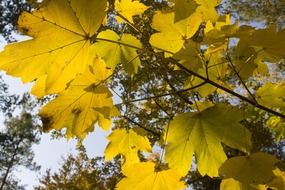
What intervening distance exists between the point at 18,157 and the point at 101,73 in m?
26.9

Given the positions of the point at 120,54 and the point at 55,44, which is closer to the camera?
the point at 55,44

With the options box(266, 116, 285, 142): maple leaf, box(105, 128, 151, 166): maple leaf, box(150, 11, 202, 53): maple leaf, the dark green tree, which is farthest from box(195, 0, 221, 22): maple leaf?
the dark green tree

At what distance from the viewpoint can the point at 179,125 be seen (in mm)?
1274

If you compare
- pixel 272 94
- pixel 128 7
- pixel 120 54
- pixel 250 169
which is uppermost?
pixel 128 7

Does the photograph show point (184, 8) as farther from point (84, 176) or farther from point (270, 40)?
point (84, 176)

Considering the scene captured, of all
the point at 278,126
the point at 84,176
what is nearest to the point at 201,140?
the point at 278,126

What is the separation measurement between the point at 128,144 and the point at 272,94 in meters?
0.67

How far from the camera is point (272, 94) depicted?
5.37ft

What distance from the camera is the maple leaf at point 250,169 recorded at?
1181mm

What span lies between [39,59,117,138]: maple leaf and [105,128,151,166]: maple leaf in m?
0.41

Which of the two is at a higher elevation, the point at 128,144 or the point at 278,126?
the point at 278,126

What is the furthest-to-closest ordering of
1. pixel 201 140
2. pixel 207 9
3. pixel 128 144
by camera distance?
pixel 128 144
pixel 207 9
pixel 201 140

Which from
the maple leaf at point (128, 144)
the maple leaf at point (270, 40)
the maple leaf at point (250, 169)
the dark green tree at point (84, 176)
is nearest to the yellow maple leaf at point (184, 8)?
the maple leaf at point (270, 40)

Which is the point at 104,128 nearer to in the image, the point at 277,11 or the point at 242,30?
the point at 242,30
